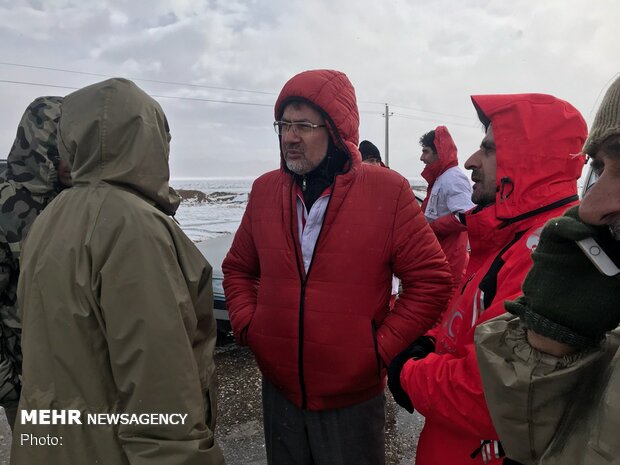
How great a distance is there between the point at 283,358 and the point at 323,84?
138cm

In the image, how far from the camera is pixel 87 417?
1.30 m

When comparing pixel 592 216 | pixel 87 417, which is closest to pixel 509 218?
pixel 592 216

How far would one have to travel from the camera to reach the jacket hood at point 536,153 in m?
1.50

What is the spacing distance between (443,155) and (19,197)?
4.21 meters

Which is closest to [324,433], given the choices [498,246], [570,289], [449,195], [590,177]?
[498,246]

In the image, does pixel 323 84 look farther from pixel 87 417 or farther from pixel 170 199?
pixel 87 417

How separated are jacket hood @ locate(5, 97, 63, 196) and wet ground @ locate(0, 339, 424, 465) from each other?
210 cm

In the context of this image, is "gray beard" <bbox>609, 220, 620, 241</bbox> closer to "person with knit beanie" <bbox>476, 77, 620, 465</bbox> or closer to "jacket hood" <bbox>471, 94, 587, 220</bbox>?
"person with knit beanie" <bbox>476, 77, 620, 465</bbox>

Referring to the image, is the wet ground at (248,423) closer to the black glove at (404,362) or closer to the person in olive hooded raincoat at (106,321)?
the black glove at (404,362)

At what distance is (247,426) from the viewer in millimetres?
3363

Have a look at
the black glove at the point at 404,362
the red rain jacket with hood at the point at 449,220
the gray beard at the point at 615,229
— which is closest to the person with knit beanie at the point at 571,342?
the gray beard at the point at 615,229

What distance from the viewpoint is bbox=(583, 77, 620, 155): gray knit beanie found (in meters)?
0.84

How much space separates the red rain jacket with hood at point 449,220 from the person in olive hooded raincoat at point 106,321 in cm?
348

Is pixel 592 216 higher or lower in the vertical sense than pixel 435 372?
higher
